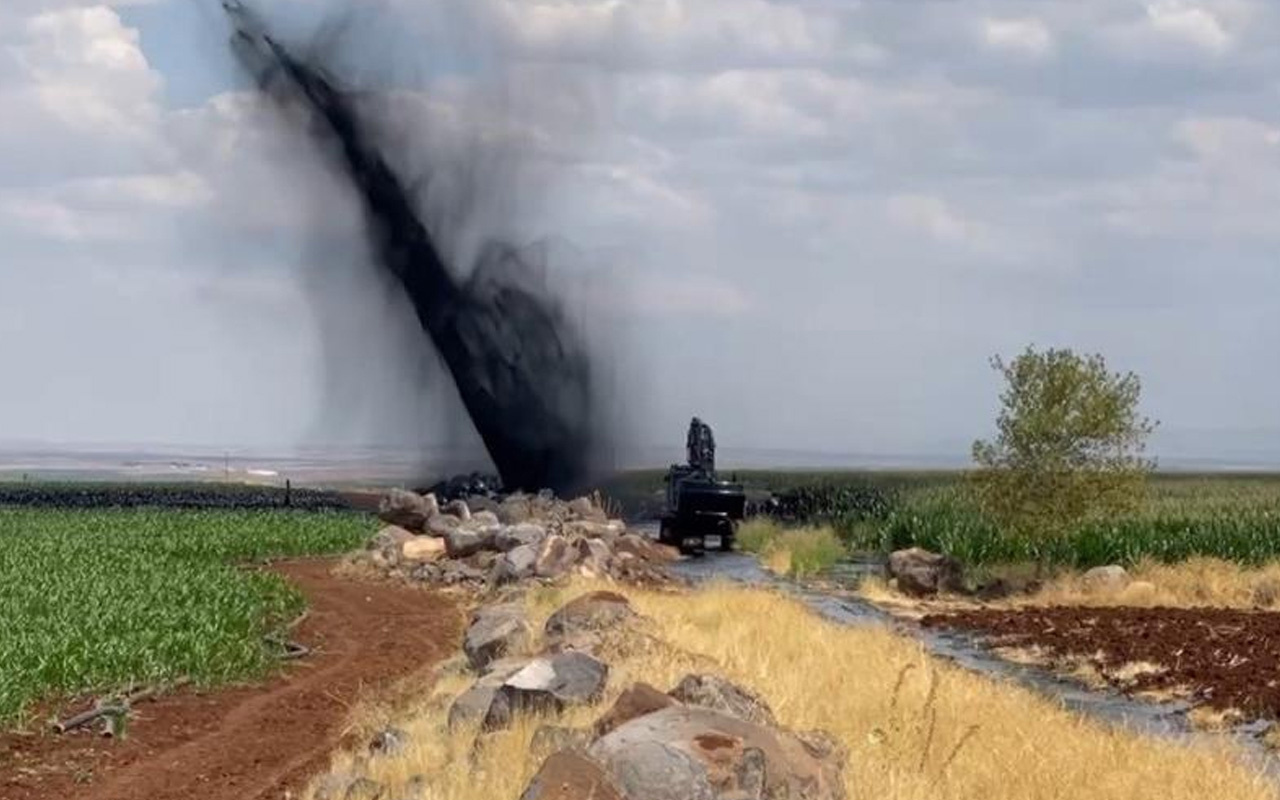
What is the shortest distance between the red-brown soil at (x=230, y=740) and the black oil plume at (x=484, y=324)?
35.2m

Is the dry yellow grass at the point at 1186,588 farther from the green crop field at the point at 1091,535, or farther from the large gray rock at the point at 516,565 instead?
the large gray rock at the point at 516,565

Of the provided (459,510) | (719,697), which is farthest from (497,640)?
(459,510)

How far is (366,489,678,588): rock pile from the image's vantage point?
35.3 meters

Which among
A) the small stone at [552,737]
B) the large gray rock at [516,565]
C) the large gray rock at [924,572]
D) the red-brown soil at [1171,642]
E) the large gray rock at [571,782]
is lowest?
the red-brown soil at [1171,642]

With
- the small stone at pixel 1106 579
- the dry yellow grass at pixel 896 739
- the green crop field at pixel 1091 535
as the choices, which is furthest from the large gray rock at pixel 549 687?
the green crop field at pixel 1091 535

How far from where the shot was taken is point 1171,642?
30281 millimetres

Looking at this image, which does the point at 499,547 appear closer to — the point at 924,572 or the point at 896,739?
the point at 924,572

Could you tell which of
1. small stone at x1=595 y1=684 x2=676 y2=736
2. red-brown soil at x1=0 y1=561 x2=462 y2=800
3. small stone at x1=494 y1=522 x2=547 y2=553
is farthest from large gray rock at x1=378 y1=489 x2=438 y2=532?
small stone at x1=595 y1=684 x2=676 y2=736

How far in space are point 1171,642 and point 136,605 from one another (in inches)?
687

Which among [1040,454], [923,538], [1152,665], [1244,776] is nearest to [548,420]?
[923,538]

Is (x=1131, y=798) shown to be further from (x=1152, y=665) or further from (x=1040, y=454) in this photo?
(x=1040, y=454)

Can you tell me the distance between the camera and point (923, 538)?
49469 millimetres

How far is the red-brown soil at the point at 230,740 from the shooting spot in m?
15.0

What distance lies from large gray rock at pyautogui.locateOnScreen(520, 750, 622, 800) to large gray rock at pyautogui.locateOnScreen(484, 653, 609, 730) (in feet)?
12.2
